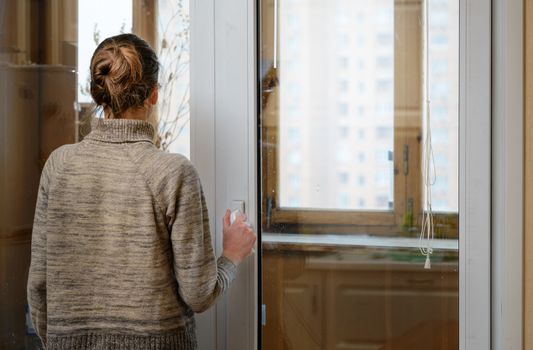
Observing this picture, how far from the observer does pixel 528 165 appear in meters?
1.40

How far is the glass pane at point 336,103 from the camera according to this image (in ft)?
5.03

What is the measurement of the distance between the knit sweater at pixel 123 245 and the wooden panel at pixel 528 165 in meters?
0.74

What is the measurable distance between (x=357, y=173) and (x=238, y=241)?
14.6 inches

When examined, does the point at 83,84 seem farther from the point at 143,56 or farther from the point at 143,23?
the point at 143,56

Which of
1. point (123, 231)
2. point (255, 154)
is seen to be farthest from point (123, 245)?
point (255, 154)

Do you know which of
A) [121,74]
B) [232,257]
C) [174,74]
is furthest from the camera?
[174,74]

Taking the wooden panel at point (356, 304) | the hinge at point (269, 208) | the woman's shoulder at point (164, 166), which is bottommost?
the wooden panel at point (356, 304)

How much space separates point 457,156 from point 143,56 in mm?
818

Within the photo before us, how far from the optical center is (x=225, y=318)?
63.2 inches

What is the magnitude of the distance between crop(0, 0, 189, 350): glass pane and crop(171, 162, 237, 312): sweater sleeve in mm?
417

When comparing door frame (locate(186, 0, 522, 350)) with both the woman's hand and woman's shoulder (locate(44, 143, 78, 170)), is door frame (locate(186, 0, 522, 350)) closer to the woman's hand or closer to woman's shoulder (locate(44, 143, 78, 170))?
the woman's hand

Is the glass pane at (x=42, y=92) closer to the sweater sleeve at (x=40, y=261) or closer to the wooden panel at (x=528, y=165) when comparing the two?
the sweater sleeve at (x=40, y=261)

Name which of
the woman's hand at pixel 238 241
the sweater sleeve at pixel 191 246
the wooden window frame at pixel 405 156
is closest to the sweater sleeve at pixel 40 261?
the sweater sleeve at pixel 191 246

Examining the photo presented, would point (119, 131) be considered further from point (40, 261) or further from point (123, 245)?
point (40, 261)
